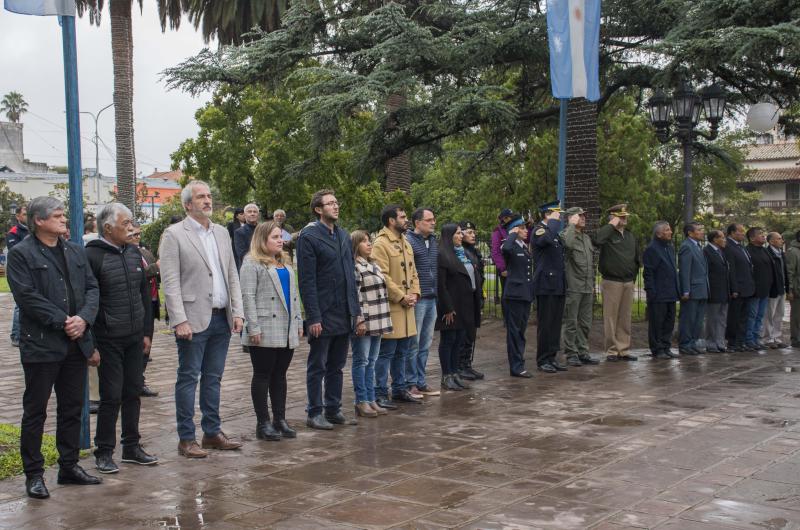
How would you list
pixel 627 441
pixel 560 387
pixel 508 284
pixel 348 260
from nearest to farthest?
1. pixel 627 441
2. pixel 348 260
3. pixel 560 387
4. pixel 508 284

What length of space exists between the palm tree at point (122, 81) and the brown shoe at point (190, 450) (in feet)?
54.5

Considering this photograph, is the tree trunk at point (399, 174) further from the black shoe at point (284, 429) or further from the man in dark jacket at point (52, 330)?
the man in dark jacket at point (52, 330)

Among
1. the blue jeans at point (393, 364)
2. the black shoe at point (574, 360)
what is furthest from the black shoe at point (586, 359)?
the blue jeans at point (393, 364)

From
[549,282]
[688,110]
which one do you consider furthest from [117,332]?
[688,110]

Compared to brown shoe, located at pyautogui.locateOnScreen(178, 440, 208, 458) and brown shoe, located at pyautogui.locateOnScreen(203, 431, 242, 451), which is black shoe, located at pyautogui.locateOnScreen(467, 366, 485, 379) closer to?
brown shoe, located at pyautogui.locateOnScreen(203, 431, 242, 451)

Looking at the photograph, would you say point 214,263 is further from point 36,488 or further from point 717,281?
point 717,281

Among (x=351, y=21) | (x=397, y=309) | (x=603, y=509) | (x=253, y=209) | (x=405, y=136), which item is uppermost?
(x=351, y=21)

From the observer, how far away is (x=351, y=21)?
14984mm

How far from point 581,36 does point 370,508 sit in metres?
8.52

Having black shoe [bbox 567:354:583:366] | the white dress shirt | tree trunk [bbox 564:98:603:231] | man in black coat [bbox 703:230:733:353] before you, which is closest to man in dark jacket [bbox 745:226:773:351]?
man in black coat [bbox 703:230:733:353]

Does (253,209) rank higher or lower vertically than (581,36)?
lower

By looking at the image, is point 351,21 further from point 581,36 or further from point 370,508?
point 370,508

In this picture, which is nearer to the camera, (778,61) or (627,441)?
(627,441)

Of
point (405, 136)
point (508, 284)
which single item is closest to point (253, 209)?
point (508, 284)
